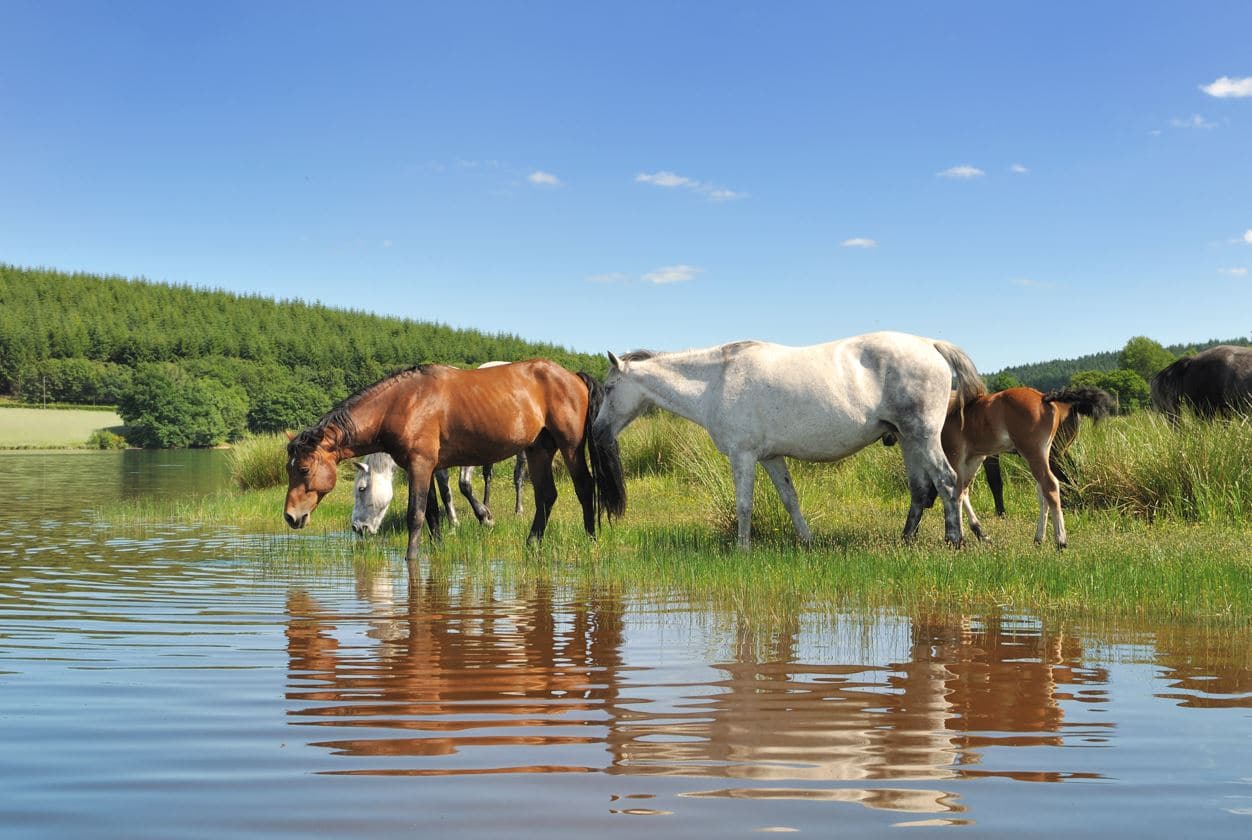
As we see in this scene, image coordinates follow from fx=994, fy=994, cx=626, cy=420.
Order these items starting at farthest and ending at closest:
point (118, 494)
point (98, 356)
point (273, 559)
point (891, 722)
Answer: point (98, 356) → point (118, 494) → point (273, 559) → point (891, 722)

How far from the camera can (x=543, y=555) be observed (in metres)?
10.0

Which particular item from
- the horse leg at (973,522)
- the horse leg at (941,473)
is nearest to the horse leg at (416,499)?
the horse leg at (941,473)

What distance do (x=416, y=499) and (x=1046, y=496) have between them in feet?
21.2

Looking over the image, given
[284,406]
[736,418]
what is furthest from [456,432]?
[284,406]

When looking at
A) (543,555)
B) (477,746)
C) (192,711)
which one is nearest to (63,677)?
(192,711)

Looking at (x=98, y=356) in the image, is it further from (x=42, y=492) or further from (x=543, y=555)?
(x=543, y=555)

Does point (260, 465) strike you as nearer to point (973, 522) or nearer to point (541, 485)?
point (541, 485)

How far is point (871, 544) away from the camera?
9.97m

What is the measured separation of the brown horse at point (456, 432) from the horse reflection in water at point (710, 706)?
13.7 feet

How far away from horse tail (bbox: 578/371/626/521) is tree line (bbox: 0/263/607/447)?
8296cm

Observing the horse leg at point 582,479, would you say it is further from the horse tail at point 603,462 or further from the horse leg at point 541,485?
the horse leg at point 541,485

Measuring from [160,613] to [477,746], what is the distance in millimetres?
4252

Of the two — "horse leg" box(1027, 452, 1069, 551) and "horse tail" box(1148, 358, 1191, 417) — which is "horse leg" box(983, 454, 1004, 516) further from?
"horse tail" box(1148, 358, 1191, 417)

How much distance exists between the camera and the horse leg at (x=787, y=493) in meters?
10.2
